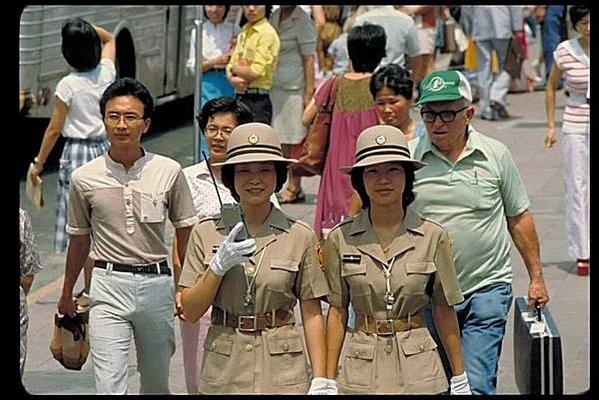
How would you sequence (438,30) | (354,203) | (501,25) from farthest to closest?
(438,30) → (501,25) → (354,203)

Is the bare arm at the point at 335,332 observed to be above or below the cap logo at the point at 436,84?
below

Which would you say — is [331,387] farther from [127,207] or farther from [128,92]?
[128,92]

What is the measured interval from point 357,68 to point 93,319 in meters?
2.52

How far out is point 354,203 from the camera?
669 cm

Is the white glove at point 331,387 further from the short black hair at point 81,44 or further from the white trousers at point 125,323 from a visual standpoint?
the short black hair at point 81,44

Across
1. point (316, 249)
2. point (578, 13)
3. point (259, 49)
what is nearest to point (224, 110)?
point (316, 249)

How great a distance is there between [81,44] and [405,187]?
3749mm

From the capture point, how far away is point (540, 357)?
585 cm

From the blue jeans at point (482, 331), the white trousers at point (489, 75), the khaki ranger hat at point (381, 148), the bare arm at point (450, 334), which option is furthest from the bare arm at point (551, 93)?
the white trousers at point (489, 75)

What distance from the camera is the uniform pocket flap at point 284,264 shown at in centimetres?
517

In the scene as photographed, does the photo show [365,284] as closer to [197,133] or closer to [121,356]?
[121,356]

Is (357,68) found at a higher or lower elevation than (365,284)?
higher

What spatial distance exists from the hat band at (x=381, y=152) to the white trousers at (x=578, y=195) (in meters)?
4.77
